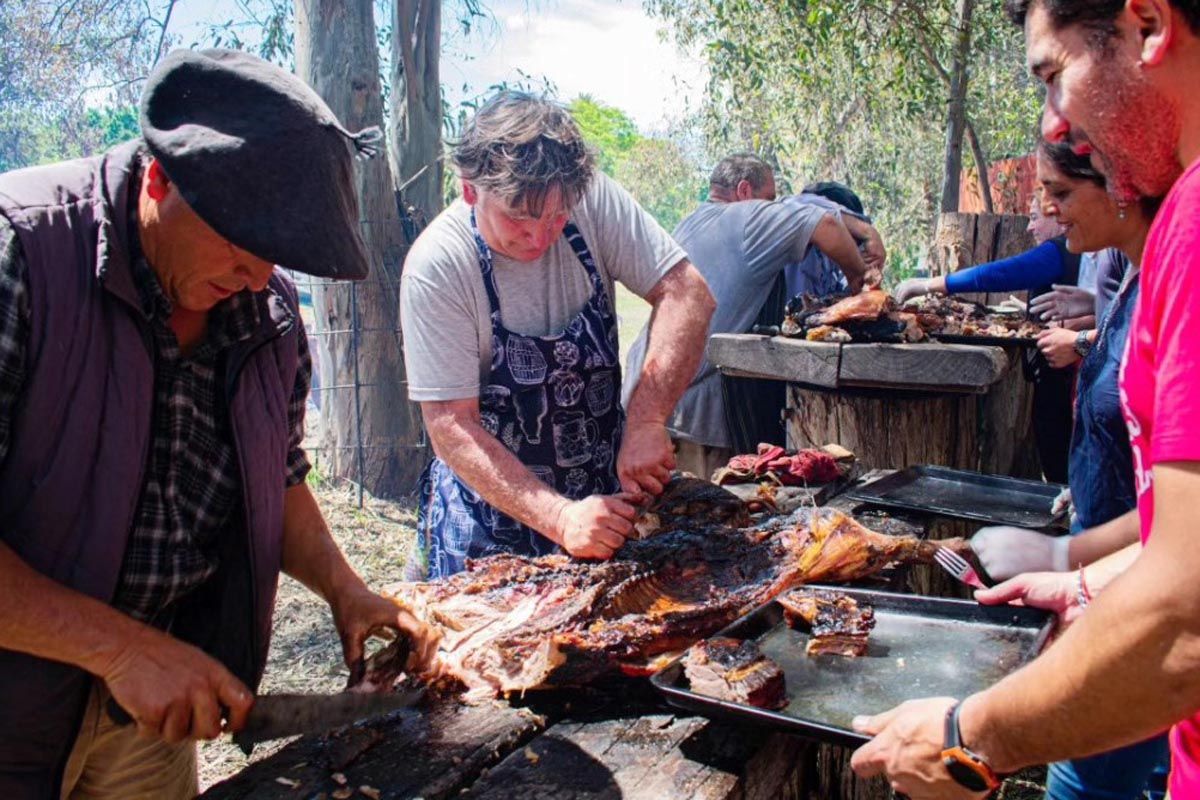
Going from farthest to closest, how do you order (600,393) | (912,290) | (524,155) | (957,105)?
(957,105)
(912,290)
(600,393)
(524,155)

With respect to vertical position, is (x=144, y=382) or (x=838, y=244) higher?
(x=838, y=244)

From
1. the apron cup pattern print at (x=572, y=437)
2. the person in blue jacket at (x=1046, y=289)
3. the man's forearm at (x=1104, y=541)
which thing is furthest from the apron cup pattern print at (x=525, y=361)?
the person in blue jacket at (x=1046, y=289)

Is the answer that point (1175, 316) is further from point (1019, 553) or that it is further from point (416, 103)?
point (416, 103)

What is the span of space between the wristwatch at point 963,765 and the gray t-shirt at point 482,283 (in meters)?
2.08

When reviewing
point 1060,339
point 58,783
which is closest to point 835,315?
point 1060,339

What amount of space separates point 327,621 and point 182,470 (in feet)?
13.9

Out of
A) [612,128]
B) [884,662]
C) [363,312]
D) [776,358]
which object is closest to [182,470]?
[884,662]

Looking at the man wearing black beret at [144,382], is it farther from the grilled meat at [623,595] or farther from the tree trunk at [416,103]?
the tree trunk at [416,103]

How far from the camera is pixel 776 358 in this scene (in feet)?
16.7

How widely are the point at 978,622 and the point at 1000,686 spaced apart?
0.95 m

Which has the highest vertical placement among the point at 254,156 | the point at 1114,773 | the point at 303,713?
the point at 254,156

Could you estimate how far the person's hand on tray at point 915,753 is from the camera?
1.70 metres

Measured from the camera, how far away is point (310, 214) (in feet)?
6.48

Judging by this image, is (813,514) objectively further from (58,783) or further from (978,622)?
(58,783)
